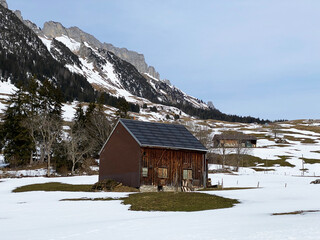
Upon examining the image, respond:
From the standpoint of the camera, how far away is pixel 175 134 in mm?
51000

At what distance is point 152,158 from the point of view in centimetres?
4644


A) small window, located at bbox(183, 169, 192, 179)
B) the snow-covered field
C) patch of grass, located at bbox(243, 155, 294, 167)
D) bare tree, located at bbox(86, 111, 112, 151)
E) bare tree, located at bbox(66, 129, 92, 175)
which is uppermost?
bare tree, located at bbox(86, 111, 112, 151)

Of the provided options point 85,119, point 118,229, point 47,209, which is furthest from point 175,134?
point 85,119

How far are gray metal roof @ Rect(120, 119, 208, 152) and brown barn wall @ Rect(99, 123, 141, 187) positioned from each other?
893mm

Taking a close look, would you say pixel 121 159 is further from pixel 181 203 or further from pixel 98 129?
pixel 98 129

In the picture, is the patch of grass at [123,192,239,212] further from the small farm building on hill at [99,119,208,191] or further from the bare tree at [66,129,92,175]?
the bare tree at [66,129,92,175]

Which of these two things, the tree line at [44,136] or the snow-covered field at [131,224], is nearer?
the snow-covered field at [131,224]

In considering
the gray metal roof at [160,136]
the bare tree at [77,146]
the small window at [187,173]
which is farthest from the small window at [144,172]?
the bare tree at [77,146]

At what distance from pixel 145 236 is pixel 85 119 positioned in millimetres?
71584

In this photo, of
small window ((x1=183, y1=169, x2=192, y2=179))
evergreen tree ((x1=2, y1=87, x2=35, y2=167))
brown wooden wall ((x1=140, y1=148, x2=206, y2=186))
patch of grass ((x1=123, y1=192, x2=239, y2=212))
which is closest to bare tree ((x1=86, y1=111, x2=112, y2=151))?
evergreen tree ((x1=2, y1=87, x2=35, y2=167))

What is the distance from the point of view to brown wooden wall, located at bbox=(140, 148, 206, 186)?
46.0 meters

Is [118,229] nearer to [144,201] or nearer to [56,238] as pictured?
[56,238]

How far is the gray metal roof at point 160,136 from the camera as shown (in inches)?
1841

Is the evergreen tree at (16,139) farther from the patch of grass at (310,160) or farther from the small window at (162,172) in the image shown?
the patch of grass at (310,160)
